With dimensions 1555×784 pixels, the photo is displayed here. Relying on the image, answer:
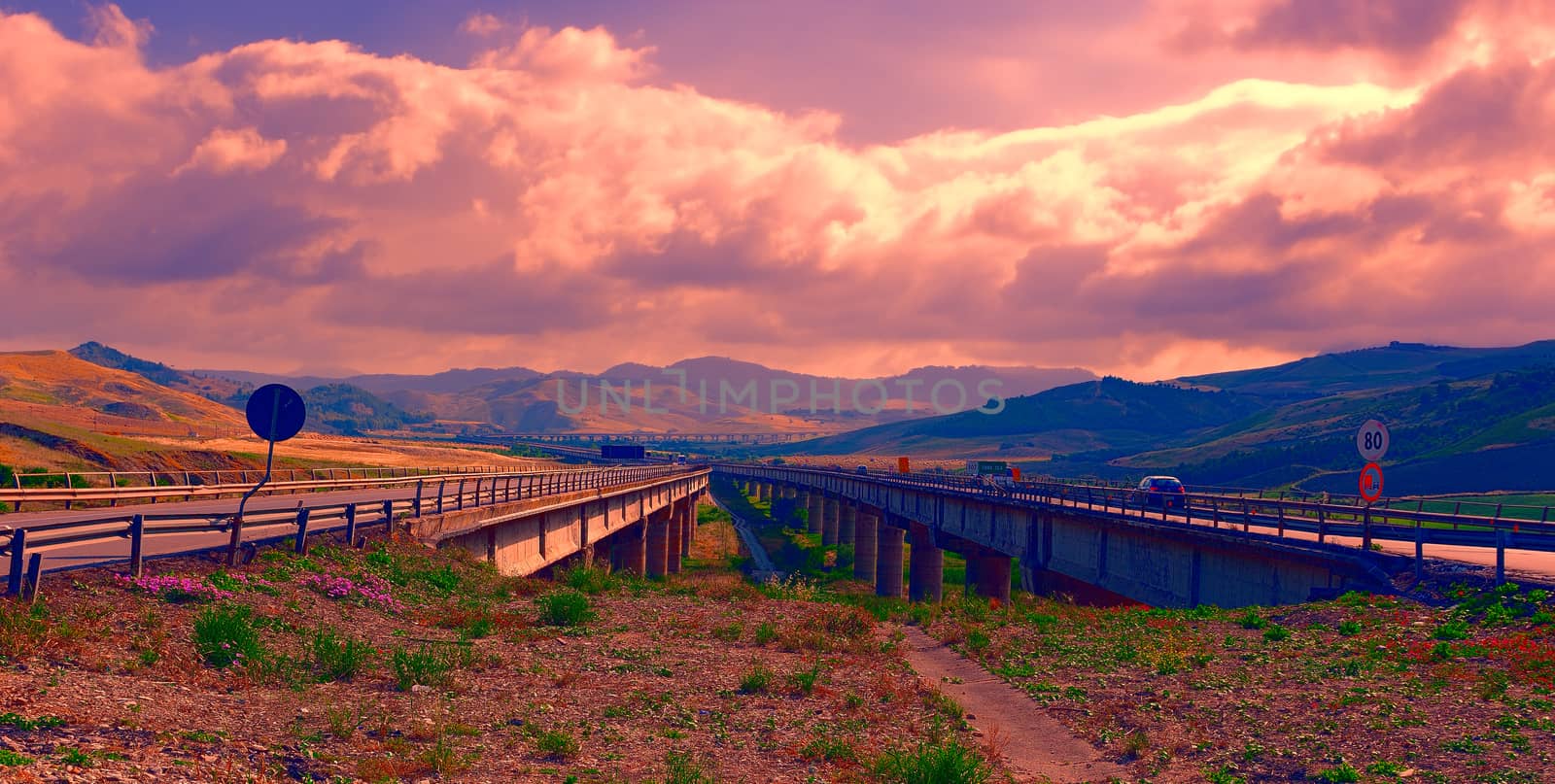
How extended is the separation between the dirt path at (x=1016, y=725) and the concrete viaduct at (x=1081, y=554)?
9802mm

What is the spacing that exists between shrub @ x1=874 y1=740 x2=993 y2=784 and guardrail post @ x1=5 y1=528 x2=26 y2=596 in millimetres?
12487

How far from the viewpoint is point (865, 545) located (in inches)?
3228

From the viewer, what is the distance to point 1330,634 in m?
21.6

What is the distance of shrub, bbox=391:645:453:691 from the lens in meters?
16.2

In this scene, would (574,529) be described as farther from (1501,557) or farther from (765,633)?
(1501,557)

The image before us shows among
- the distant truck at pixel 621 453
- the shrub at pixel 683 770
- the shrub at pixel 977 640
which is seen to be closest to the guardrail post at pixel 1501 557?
the shrub at pixel 977 640

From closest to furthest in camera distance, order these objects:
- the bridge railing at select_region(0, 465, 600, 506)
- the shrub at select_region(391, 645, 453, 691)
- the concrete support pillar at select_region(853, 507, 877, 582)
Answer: the shrub at select_region(391, 645, 453, 691), the bridge railing at select_region(0, 465, 600, 506), the concrete support pillar at select_region(853, 507, 877, 582)

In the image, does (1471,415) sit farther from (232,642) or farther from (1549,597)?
(232,642)

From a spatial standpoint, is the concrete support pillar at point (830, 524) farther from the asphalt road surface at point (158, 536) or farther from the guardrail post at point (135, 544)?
the guardrail post at point (135, 544)

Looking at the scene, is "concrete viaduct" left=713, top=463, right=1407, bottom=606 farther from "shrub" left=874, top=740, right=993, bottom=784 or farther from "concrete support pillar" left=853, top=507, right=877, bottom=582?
"shrub" left=874, top=740, right=993, bottom=784

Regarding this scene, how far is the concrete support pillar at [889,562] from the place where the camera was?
71.5 meters

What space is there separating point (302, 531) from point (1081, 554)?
28.6 meters

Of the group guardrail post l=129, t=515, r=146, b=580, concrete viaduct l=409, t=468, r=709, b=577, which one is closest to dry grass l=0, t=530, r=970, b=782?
guardrail post l=129, t=515, r=146, b=580

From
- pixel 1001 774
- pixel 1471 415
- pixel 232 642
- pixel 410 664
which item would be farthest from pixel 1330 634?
pixel 1471 415
